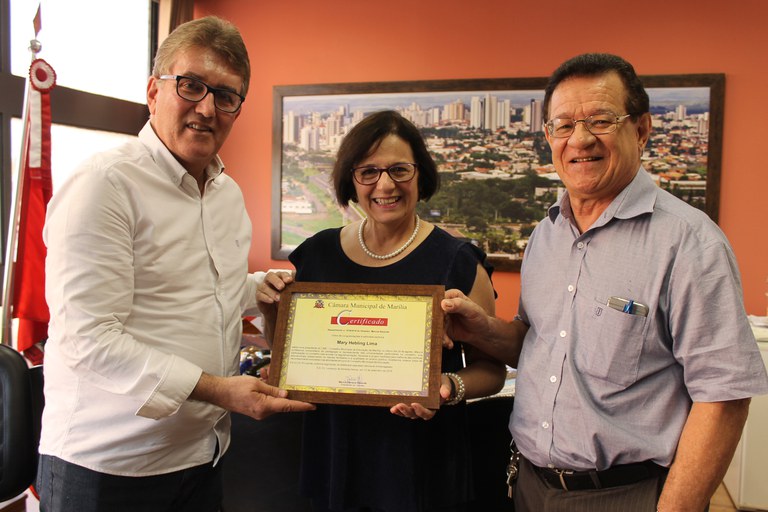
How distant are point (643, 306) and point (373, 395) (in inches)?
26.0

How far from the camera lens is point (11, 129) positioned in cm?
353

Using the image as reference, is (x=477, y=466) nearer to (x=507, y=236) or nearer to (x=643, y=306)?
(x=643, y=306)

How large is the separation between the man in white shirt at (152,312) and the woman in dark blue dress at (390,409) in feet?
0.78

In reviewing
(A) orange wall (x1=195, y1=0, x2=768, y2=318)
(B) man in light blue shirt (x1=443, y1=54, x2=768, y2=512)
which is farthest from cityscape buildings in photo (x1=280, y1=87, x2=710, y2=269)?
(B) man in light blue shirt (x1=443, y1=54, x2=768, y2=512)

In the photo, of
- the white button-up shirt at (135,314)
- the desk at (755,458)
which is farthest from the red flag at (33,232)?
the desk at (755,458)

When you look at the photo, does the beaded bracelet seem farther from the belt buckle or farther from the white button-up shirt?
the white button-up shirt

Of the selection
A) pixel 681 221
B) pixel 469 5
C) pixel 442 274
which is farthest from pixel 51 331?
pixel 469 5

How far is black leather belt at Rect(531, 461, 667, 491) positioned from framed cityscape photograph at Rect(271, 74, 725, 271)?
9.81 feet

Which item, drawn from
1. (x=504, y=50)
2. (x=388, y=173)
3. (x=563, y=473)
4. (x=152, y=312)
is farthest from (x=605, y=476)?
(x=504, y=50)

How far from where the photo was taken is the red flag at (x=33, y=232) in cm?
275

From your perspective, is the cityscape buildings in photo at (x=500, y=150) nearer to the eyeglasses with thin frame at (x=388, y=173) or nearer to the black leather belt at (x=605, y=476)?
the eyeglasses with thin frame at (x=388, y=173)

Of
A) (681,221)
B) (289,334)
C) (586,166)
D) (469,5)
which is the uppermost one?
(469,5)

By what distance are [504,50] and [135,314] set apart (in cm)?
382

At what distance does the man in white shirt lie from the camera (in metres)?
1.22
